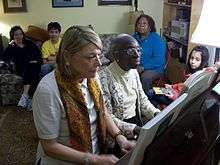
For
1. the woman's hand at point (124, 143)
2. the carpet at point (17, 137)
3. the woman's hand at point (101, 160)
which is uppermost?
the woman's hand at point (101, 160)

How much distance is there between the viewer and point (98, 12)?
5375 millimetres

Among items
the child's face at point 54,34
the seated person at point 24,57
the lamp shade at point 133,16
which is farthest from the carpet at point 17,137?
the lamp shade at point 133,16

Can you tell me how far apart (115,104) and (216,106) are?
37.9 inches

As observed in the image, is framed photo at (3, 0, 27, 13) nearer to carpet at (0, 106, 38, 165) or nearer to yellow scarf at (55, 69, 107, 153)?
carpet at (0, 106, 38, 165)

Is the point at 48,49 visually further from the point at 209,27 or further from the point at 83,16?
the point at 209,27

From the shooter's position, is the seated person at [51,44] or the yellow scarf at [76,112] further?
the seated person at [51,44]

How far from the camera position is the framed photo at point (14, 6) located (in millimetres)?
5121

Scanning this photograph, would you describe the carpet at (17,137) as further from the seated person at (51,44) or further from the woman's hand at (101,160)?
the woman's hand at (101,160)

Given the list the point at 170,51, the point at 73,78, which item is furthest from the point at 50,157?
the point at 170,51

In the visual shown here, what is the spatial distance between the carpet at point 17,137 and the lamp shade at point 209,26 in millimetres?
1903

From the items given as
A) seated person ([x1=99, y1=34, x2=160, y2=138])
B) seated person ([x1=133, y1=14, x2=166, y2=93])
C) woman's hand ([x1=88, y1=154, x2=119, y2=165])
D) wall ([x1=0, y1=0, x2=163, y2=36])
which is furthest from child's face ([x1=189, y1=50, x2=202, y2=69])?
wall ([x1=0, y1=0, x2=163, y2=36])

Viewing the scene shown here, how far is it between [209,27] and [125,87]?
2.02ft

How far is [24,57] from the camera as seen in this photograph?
4473mm

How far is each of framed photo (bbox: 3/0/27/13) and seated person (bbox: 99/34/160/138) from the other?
11.9 ft
